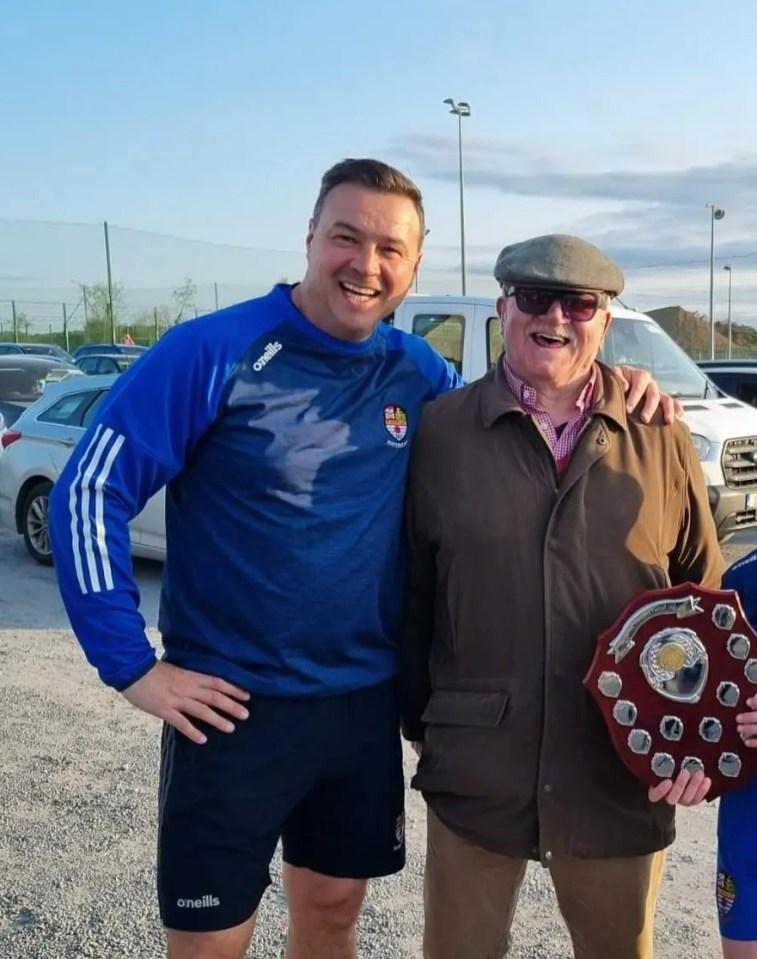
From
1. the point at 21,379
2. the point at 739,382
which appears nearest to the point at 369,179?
the point at 739,382

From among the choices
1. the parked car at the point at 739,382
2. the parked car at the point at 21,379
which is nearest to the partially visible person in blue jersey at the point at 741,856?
the parked car at the point at 739,382

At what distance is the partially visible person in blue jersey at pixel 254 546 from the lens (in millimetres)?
2250

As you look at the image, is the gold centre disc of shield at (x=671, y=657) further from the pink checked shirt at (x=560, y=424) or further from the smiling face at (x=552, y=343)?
the smiling face at (x=552, y=343)

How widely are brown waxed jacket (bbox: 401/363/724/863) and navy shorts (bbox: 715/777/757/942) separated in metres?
0.18

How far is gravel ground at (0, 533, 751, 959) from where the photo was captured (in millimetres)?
3135

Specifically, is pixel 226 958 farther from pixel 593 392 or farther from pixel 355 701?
pixel 593 392

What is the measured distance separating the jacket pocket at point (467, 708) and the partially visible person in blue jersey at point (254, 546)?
0.20 m

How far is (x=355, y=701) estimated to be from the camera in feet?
8.01

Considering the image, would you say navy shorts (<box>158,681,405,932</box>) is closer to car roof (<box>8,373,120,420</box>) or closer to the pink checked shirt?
the pink checked shirt

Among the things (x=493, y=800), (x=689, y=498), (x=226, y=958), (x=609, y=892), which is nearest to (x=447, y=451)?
(x=689, y=498)

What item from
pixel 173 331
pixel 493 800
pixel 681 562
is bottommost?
pixel 493 800

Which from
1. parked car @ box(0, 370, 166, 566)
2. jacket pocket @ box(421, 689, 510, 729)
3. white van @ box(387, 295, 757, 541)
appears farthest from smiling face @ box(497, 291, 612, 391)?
parked car @ box(0, 370, 166, 566)

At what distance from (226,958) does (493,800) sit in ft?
2.46

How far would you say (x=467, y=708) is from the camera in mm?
→ 2275
